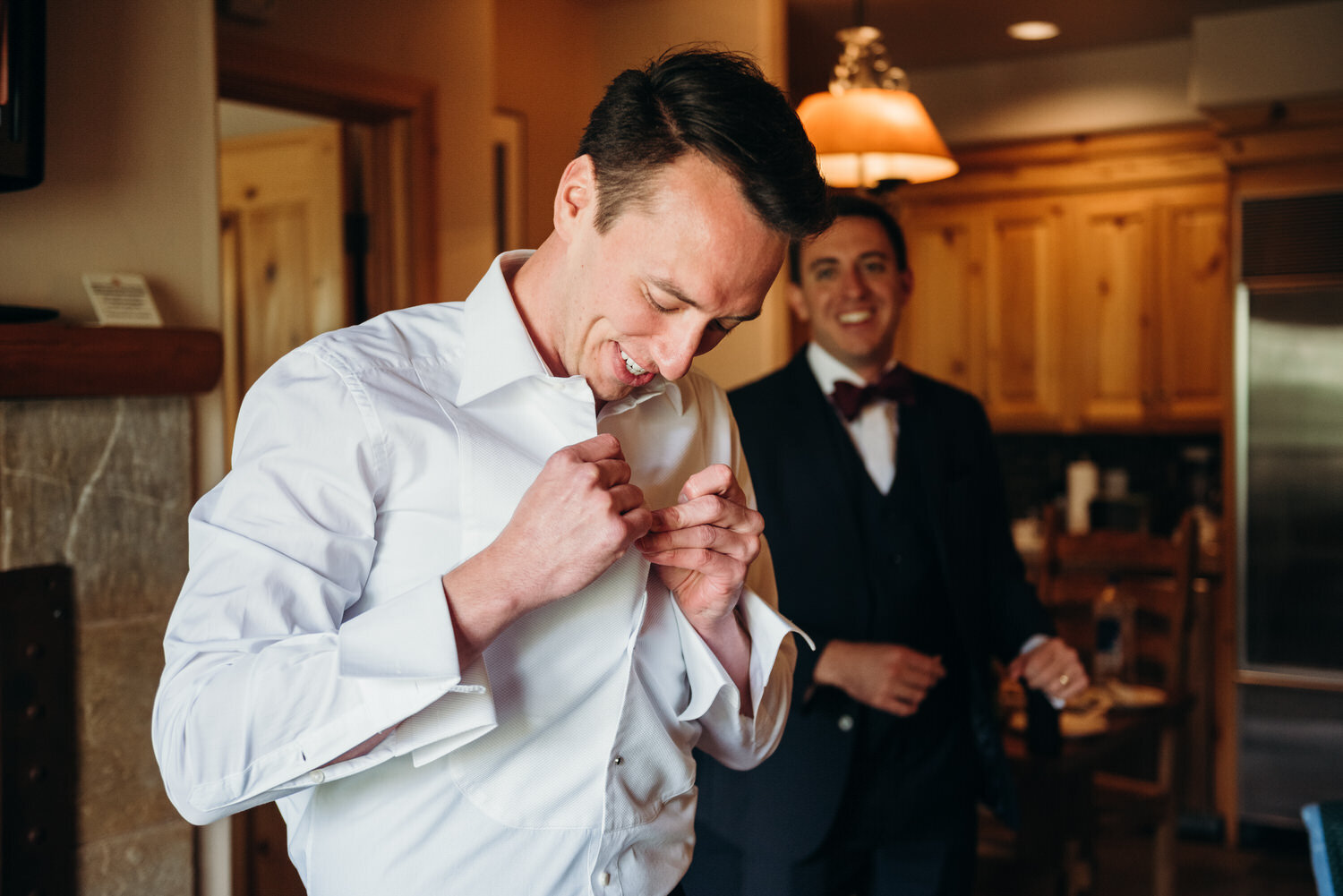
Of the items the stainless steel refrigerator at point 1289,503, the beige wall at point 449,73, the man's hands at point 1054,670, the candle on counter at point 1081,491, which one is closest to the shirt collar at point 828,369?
the man's hands at point 1054,670

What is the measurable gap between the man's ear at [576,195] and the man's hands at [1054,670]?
1.38 meters

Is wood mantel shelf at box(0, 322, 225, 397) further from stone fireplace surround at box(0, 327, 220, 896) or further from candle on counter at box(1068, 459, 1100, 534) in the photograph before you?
candle on counter at box(1068, 459, 1100, 534)

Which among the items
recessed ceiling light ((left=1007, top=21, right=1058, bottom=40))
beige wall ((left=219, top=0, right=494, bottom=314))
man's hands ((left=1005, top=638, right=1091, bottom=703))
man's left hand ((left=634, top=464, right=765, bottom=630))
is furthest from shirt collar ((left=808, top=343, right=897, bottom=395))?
recessed ceiling light ((left=1007, top=21, right=1058, bottom=40))

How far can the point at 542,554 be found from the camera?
850 mm

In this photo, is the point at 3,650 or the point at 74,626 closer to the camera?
the point at 3,650

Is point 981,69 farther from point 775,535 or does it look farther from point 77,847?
point 77,847

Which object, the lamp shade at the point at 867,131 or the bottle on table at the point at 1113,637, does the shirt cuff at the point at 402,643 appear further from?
the bottle on table at the point at 1113,637

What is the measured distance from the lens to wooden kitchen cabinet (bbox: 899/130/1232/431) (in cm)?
498

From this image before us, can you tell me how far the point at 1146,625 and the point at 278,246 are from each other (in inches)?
119

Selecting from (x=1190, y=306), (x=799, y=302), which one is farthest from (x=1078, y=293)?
(x=799, y=302)

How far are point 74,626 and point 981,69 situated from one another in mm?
4656

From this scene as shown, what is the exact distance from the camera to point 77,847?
1717 millimetres

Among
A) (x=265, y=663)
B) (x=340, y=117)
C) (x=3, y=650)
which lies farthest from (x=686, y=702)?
(x=340, y=117)

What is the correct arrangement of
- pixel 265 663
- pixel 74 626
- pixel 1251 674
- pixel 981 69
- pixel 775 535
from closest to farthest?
1. pixel 265 663
2. pixel 74 626
3. pixel 775 535
4. pixel 1251 674
5. pixel 981 69
